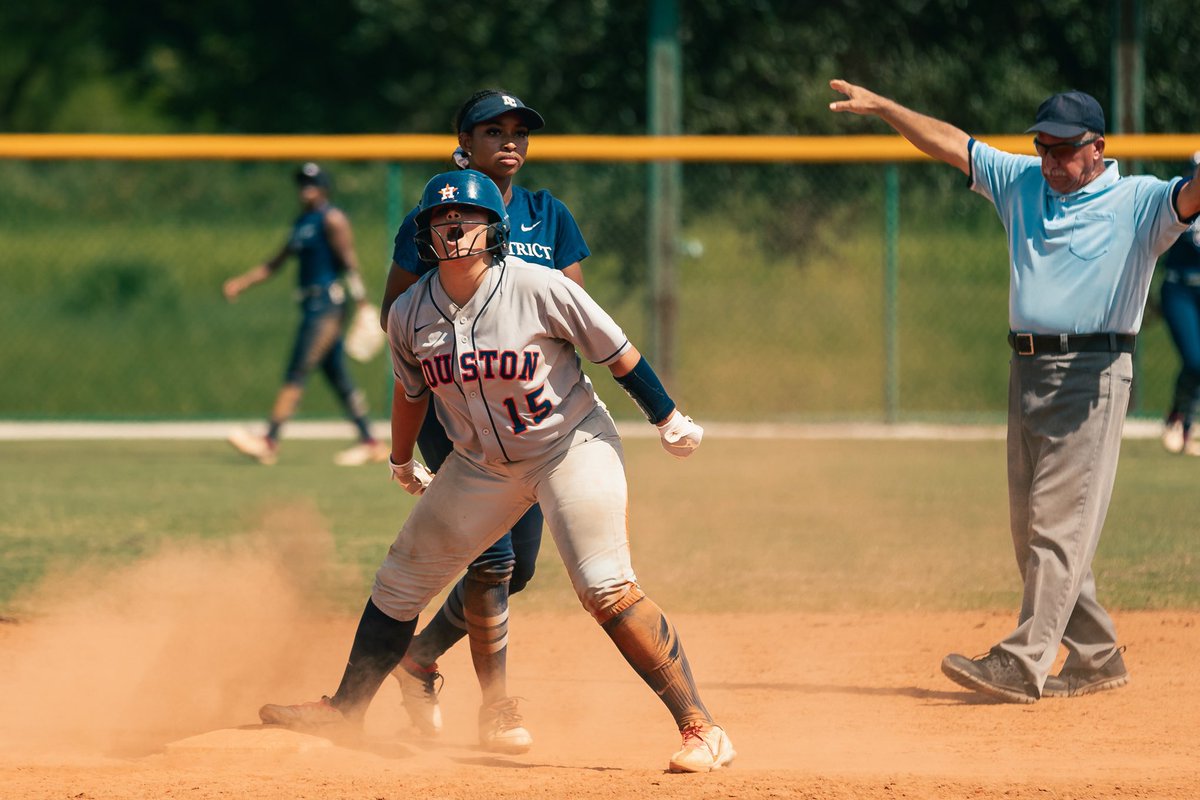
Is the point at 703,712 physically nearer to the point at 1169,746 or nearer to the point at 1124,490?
the point at 1169,746

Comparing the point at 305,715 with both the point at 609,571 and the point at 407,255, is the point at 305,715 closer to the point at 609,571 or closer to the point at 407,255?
the point at 609,571

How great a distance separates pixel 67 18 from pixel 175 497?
2557cm

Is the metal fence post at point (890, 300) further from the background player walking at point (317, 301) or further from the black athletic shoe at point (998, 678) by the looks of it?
the black athletic shoe at point (998, 678)

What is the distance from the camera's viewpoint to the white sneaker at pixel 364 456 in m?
11.4

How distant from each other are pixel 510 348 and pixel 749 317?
1146 centimetres

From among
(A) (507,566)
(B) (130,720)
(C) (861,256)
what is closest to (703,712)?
(A) (507,566)

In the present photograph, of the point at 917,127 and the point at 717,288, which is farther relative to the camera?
the point at 717,288

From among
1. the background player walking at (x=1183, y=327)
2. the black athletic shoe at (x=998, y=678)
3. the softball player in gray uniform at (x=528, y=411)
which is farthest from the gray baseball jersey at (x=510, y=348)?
the background player walking at (x=1183, y=327)

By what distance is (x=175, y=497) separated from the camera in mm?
9977

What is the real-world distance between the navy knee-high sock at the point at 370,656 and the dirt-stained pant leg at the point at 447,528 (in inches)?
1.8

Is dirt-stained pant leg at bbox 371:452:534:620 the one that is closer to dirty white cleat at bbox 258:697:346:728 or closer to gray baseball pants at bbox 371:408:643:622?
gray baseball pants at bbox 371:408:643:622

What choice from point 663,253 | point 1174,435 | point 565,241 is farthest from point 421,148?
point 565,241

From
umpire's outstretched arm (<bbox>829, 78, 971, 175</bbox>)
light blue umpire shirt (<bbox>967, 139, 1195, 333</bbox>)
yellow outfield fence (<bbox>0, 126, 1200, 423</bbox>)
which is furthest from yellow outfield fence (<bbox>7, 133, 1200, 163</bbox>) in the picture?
light blue umpire shirt (<bbox>967, 139, 1195, 333</bbox>)

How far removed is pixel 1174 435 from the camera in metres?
11.1
